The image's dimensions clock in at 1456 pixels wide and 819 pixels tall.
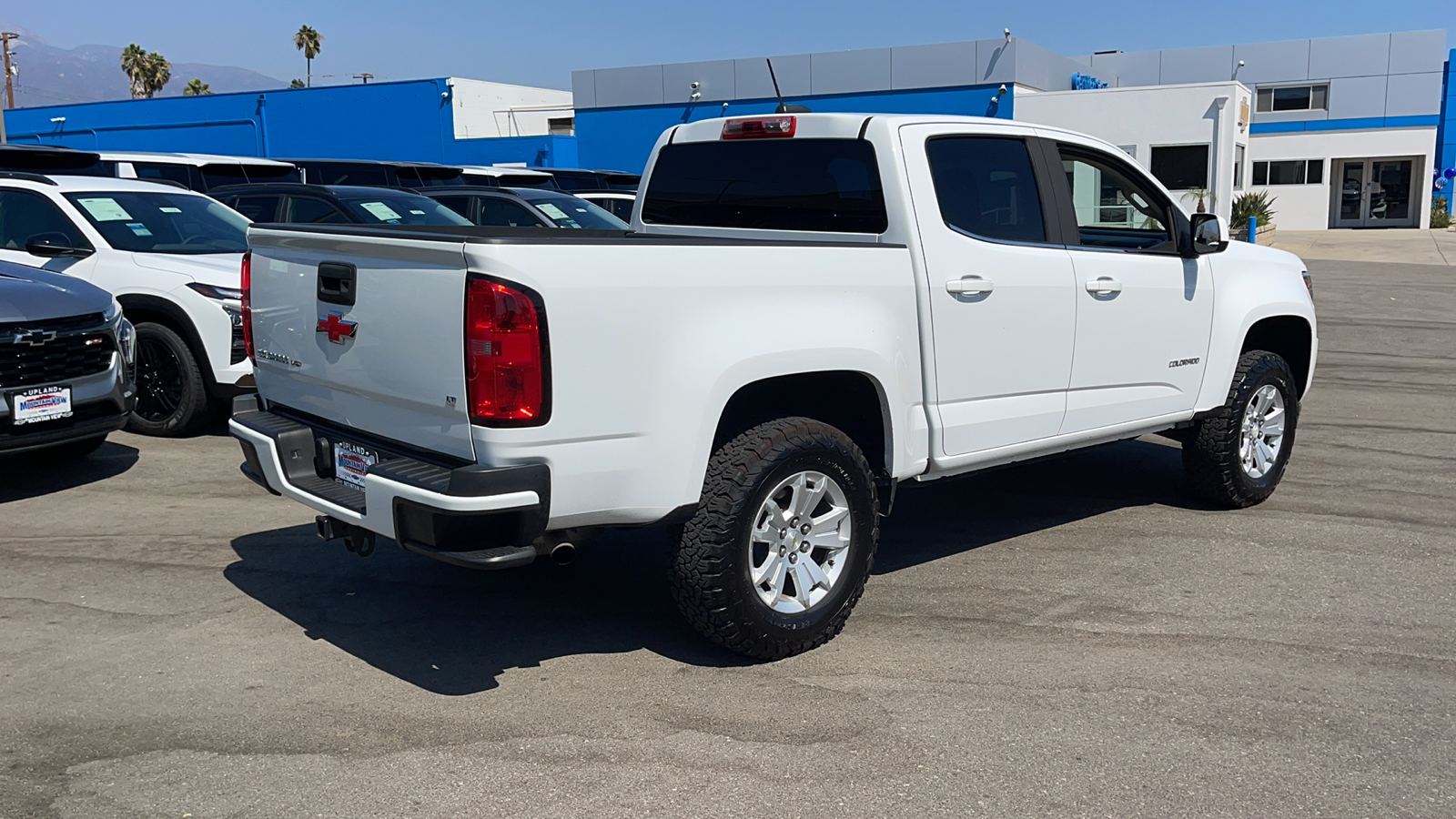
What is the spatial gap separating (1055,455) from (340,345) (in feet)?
10.5

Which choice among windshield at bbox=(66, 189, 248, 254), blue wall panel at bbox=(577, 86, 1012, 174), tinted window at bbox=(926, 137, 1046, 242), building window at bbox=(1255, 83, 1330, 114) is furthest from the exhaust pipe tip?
building window at bbox=(1255, 83, 1330, 114)

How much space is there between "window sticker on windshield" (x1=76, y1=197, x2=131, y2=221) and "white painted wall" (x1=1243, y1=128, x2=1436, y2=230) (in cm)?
4412

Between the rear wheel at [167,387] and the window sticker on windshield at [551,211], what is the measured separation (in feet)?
19.1

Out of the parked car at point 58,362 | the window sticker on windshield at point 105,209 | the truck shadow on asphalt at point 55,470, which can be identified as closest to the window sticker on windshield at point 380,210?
the window sticker on windshield at point 105,209

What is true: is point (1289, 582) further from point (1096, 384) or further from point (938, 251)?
point (938, 251)

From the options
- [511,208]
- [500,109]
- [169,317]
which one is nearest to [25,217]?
[169,317]

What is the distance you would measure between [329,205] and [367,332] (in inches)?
294

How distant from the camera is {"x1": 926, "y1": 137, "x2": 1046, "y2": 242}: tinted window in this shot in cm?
521

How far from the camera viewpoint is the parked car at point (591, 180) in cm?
2153

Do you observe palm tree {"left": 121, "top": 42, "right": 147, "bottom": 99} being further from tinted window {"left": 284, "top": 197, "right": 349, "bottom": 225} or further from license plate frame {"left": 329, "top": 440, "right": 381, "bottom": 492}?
license plate frame {"left": 329, "top": 440, "right": 381, "bottom": 492}

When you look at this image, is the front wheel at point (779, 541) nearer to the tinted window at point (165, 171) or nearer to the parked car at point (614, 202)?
the tinted window at point (165, 171)

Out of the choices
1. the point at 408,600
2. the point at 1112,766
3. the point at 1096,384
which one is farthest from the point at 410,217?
the point at 1112,766

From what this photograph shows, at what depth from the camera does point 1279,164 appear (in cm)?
4844

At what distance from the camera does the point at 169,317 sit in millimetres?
8383
